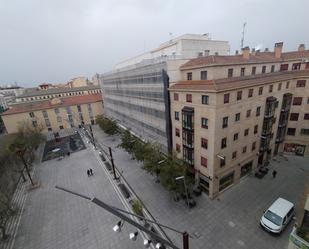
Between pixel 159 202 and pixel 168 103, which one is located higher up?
pixel 168 103

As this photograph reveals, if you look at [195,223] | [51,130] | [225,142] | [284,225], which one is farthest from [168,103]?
[51,130]

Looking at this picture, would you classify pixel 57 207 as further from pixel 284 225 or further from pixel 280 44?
pixel 280 44

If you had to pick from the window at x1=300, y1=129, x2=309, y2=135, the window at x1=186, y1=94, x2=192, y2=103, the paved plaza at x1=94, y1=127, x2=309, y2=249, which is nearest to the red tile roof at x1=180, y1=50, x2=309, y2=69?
the window at x1=186, y1=94, x2=192, y2=103

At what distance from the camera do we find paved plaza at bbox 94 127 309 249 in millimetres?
16188

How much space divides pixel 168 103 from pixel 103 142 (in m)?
26.9

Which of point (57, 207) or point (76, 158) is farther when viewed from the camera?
point (76, 158)

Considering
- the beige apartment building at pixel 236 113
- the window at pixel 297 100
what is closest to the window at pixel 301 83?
the beige apartment building at pixel 236 113

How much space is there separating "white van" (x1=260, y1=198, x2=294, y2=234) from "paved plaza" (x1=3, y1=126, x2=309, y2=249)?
915 mm

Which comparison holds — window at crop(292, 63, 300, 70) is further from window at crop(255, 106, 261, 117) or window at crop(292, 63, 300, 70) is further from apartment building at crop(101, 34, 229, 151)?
window at crop(255, 106, 261, 117)

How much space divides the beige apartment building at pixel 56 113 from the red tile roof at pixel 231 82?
158ft

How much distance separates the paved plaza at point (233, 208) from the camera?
16.2 m

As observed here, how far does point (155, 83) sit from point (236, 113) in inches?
514

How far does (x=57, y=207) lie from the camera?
74.3 feet

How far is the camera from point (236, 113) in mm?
20469
